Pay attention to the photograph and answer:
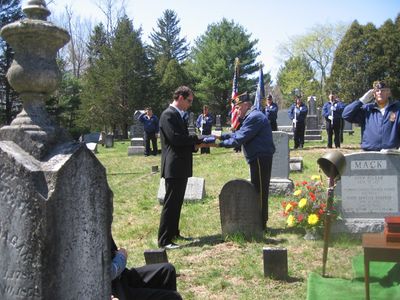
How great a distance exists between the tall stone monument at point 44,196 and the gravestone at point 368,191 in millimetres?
5623

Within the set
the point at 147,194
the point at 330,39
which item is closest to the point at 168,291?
the point at 147,194

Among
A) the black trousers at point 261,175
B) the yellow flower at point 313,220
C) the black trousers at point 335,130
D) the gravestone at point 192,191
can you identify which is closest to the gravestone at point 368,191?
the yellow flower at point 313,220

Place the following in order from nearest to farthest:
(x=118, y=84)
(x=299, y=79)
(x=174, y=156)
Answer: (x=174, y=156)
(x=118, y=84)
(x=299, y=79)

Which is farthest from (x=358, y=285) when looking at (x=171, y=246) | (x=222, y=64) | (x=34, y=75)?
(x=222, y=64)

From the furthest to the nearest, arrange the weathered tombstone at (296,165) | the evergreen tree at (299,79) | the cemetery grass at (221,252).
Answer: the evergreen tree at (299,79) → the weathered tombstone at (296,165) → the cemetery grass at (221,252)

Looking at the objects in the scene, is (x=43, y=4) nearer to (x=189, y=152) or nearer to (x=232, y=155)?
(x=189, y=152)

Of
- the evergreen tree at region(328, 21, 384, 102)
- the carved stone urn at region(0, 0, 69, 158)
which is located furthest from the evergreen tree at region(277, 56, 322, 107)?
the carved stone urn at region(0, 0, 69, 158)

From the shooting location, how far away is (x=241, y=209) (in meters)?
7.63

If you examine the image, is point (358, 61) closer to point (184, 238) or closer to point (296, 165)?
point (296, 165)

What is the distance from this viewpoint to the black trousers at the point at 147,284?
11.5ft

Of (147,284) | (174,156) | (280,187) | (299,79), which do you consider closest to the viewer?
(147,284)

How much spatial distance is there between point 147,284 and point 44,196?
1.67m

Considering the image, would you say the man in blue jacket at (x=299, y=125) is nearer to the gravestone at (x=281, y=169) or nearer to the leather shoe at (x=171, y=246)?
the gravestone at (x=281, y=169)

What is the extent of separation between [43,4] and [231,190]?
5.20 metres
